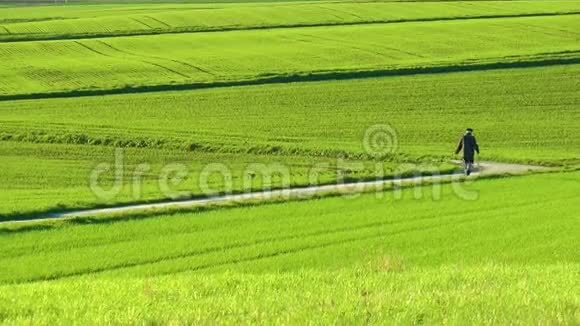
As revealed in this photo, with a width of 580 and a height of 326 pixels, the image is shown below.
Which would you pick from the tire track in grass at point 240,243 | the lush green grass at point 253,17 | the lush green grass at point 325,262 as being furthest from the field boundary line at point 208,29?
the tire track in grass at point 240,243

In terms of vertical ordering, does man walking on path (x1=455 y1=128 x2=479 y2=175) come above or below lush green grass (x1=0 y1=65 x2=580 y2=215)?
above

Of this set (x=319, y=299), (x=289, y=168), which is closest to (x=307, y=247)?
(x=319, y=299)

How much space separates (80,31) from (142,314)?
62275 mm

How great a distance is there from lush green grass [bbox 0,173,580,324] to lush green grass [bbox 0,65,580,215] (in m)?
3.60

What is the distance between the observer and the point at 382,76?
48.6 metres

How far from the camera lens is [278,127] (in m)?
37.4

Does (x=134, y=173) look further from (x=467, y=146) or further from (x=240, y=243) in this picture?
(x=240, y=243)

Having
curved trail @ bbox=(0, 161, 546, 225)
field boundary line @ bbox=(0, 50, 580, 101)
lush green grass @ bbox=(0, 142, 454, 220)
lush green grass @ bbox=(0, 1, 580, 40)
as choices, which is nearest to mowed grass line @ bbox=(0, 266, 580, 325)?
curved trail @ bbox=(0, 161, 546, 225)

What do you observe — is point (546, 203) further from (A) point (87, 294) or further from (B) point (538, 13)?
(B) point (538, 13)

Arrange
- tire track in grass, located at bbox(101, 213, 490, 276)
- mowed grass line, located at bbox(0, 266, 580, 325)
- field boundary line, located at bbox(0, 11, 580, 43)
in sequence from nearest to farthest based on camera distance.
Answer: mowed grass line, located at bbox(0, 266, 580, 325), tire track in grass, located at bbox(101, 213, 490, 276), field boundary line, located at bbox(0, 11, 580, 43)

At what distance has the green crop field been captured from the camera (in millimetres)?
9594

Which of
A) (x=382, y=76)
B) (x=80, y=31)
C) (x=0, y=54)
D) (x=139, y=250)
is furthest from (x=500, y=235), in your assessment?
(x=80, y=31)

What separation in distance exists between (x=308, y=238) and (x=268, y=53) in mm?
38364

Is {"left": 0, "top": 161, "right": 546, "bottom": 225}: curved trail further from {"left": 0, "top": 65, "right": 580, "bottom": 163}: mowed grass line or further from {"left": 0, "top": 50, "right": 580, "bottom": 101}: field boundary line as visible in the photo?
{"left": 0, "top": 50, "right": 580, "bottom": 101}: field boundary line
